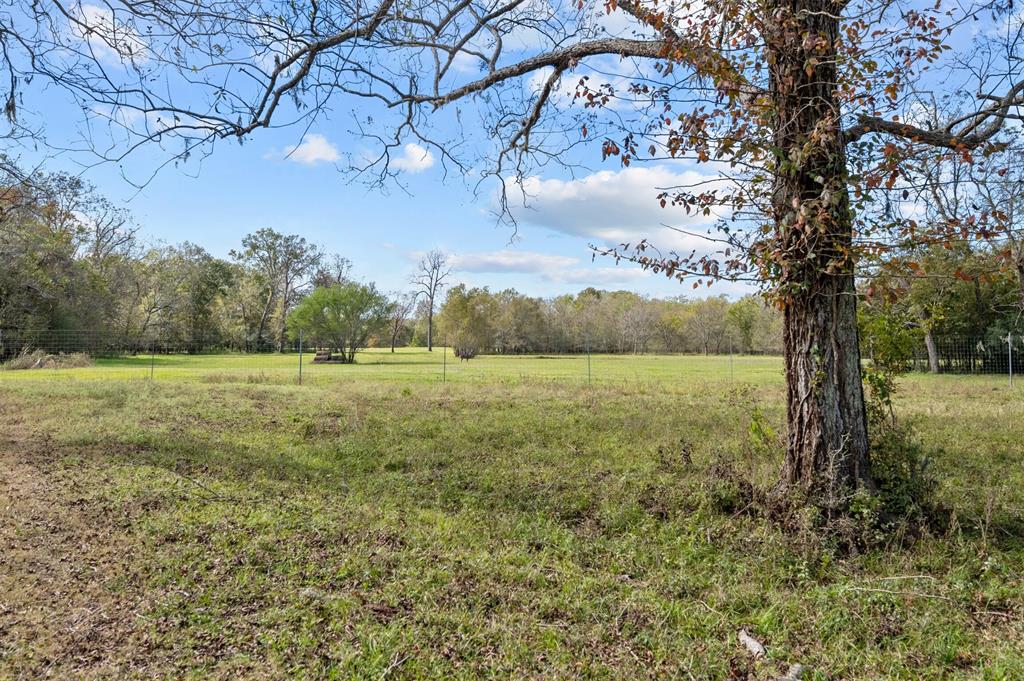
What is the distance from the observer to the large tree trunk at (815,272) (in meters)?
3.98

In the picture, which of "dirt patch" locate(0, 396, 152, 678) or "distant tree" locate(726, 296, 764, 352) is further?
"distant tree" locate(726, 296, 764, 352)

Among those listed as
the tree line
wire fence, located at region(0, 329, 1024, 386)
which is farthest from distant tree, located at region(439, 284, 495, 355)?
wire fence, located at region(0, 329, 1024, 386)

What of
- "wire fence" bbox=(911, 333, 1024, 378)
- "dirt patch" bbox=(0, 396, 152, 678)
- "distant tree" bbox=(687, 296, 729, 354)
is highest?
"distant tree" bbox=(687, 296, 729, 354)

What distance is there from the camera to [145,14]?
5.60m

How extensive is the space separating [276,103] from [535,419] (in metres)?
6.23

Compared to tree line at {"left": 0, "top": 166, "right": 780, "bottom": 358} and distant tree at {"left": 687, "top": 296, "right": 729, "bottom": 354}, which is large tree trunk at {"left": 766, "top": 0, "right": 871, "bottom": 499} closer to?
tree line at {"left": 0, "top": 166, "right": 780, "bottom": 358}

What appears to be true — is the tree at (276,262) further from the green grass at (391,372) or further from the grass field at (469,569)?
the grass field at (469,569)

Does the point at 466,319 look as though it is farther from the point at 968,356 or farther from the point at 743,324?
the point at 968,356

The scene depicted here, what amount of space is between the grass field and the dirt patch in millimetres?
18

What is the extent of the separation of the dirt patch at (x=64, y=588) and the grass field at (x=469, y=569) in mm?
18

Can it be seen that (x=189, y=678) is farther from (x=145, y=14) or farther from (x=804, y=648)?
(x=145, y=14)

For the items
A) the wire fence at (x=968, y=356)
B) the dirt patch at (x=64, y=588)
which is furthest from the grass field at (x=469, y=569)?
the wire fence at (x=968, y=356)

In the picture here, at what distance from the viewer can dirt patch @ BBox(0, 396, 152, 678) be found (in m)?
2.66

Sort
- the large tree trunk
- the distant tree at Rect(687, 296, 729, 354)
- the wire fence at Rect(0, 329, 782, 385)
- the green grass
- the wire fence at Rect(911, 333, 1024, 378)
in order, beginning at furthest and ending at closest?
the distant tree at Rect(687, 296, 729, 354) < the wire fence at Rect(911, 333, 1024, 378) < the wire fence at Rect(0, 329, 782, 385) < the green grass < the large tree trunk
